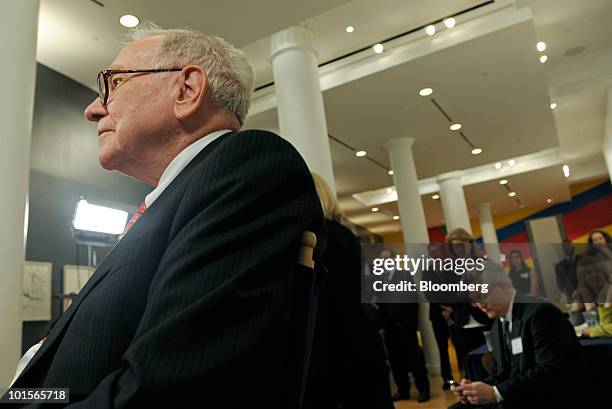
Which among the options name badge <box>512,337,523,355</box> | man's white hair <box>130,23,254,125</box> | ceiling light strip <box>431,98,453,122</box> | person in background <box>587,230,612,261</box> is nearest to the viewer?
man's white hair <box>130,23,254,125</box>

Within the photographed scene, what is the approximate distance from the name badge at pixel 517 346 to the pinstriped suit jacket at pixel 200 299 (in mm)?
2025

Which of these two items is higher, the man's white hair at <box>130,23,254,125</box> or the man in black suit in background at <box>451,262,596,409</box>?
the man's white hair at <box>130,23,254,125</box>

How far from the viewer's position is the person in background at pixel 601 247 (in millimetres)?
3438

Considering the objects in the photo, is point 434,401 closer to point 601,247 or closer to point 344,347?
point 601,247

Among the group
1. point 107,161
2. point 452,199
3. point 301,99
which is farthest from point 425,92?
point 107,161

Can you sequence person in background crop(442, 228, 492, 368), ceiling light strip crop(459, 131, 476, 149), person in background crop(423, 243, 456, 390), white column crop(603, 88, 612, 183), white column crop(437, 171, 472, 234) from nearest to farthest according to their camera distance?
person in background crop(423, 243, 456, 390) < person in background crop(442, 228, 492, 368) < ceiling light strip crop(459, 131, 476, 149) < white column crop(603, 88, 612, 183) < white column crop(437, 171, 472, 234)

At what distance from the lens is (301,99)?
4.52m

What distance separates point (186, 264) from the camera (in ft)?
1.89

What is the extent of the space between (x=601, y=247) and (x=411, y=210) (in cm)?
411

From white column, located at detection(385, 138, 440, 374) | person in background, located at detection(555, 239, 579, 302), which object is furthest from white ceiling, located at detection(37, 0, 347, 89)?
white column, located at detection(385, 138, 440, 374)

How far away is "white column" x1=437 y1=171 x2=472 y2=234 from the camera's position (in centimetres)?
1109

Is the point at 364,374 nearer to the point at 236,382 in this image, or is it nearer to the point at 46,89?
the point at 236,382

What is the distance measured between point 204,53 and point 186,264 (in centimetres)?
57

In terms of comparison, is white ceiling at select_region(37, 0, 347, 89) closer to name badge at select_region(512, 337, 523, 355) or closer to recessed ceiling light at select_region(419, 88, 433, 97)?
recessed ceiling light at select_region(419, 88, 433, 97)
